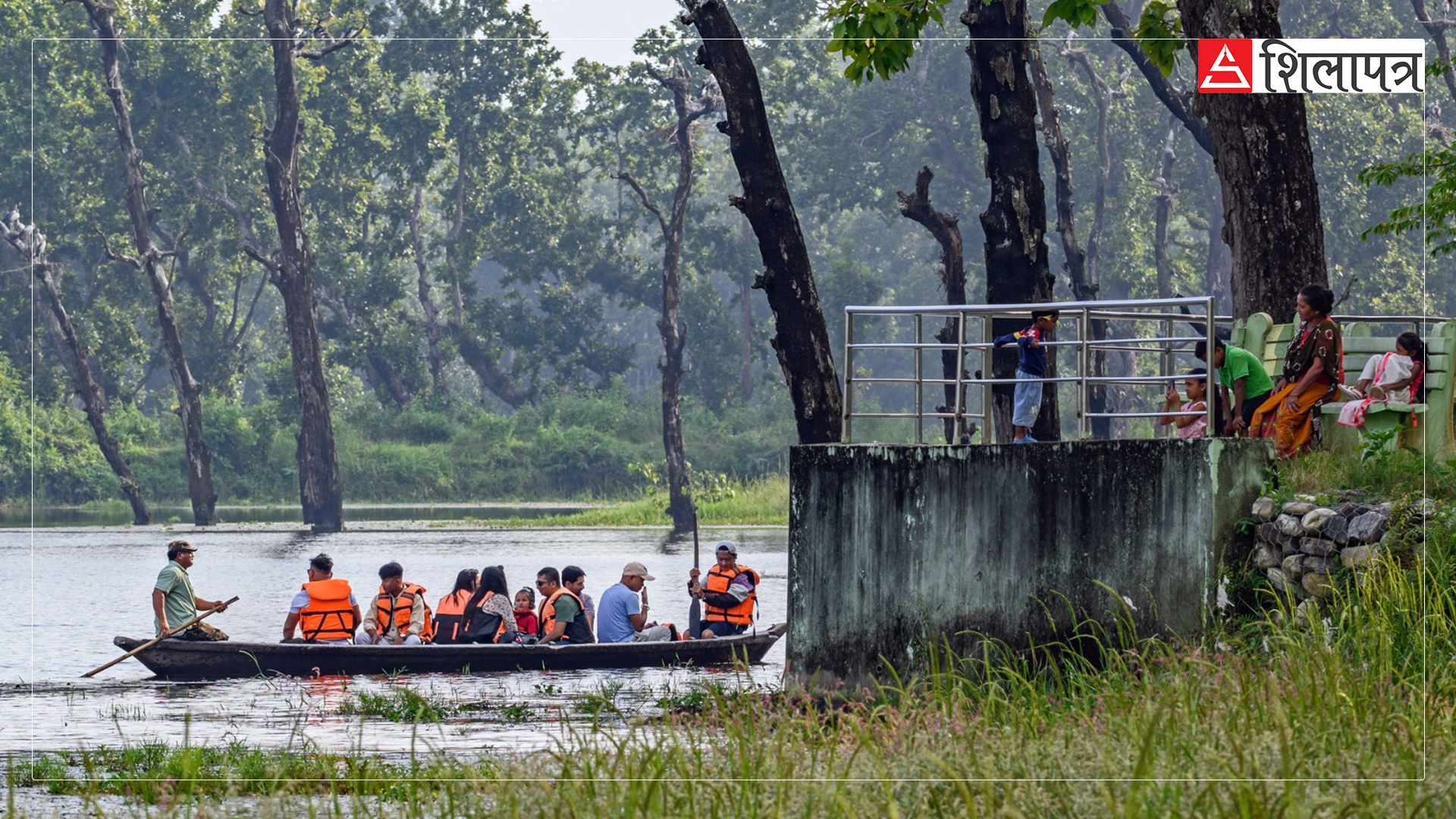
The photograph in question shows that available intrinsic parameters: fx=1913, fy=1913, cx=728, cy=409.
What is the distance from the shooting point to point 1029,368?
13.5 meters

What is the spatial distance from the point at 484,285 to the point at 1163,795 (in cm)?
8075

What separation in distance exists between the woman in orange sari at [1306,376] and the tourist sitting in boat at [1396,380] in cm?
29

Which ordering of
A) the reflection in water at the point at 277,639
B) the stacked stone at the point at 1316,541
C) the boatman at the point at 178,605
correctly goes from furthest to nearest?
the boatman at the point at 178,605, the reflection in water at the point at 277,639, the stacked stone at the point at 1316,541

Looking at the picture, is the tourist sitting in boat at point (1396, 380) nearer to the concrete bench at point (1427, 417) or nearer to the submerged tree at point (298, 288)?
the concrete bench at point (1427, 417)

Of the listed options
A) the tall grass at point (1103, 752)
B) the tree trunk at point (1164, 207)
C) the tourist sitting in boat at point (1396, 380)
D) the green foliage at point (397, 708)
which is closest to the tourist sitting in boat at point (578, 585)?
the green foliage at point (397, 708)

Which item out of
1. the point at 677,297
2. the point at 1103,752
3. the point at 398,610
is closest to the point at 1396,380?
the point at 1103,752

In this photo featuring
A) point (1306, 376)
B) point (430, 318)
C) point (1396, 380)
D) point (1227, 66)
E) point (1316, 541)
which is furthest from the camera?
point (430, 318)

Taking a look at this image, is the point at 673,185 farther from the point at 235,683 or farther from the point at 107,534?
the point at 235,683

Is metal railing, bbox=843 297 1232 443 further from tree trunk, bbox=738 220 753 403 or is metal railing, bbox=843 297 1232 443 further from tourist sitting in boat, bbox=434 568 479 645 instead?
tree trunk, bbox=738 220 753 403

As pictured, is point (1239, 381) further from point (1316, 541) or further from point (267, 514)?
point (267, 514)

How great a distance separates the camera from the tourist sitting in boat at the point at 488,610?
1914 cm

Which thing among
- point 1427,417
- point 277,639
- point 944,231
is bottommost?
point 277,639

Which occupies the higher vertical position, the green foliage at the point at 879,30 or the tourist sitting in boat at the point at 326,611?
the green foliage at the point at 879,30

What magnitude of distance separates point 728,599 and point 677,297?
22837 millimetres
